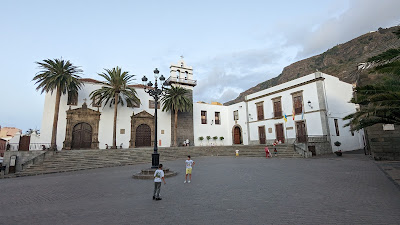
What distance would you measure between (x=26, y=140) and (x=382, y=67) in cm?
2638

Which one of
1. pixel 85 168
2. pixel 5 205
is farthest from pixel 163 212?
pixel 85 168

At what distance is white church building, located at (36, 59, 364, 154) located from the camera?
2045 cm

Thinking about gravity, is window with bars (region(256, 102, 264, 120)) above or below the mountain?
below

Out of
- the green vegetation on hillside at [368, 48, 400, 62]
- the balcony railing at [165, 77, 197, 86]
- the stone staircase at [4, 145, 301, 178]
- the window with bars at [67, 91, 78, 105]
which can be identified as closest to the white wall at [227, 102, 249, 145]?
the stone staircase at [4, 145, 301, 178]

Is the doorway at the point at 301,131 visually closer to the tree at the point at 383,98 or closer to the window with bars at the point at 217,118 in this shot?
the window with bars at the point at 217,118

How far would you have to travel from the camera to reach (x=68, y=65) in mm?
19719

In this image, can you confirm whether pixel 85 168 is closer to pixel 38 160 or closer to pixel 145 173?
pixel 38 160

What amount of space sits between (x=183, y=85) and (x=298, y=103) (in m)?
15.1

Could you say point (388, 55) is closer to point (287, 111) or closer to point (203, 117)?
point (287, 111)

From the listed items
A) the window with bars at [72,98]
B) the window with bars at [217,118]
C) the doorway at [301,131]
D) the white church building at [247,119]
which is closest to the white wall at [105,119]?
the white church building at [247,119]

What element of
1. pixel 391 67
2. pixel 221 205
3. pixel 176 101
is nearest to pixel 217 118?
pixel 176 101

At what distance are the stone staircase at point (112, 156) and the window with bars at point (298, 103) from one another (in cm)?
535

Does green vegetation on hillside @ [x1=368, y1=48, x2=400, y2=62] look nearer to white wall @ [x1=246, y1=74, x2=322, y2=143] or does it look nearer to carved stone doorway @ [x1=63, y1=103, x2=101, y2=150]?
white wall @ [x1=246, y1=74, x2=322, y2=143]

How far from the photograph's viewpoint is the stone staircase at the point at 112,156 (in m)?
13.6
